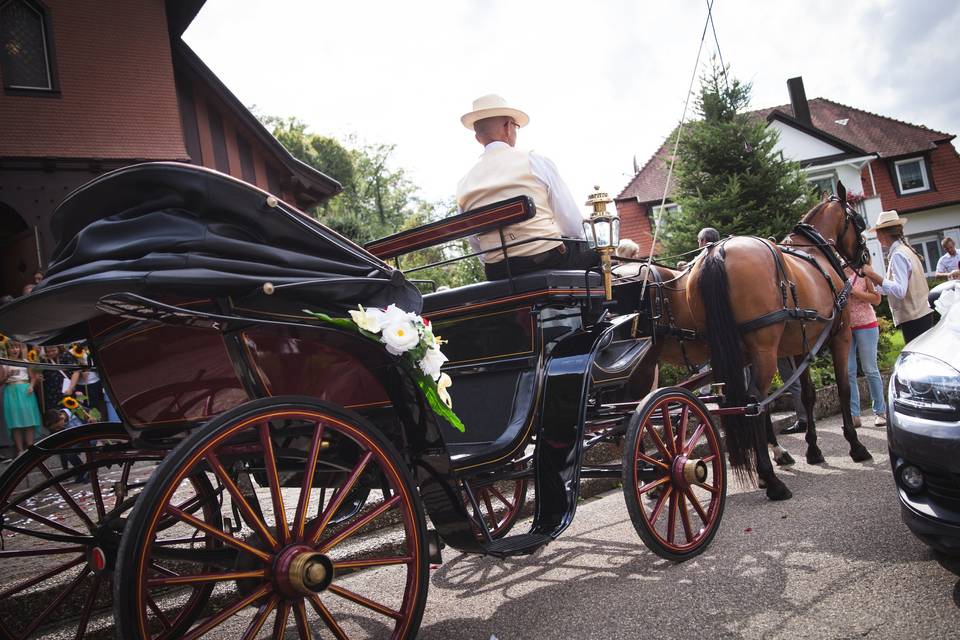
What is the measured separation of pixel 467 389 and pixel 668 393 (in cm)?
110

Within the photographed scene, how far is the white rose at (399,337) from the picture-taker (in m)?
2.49

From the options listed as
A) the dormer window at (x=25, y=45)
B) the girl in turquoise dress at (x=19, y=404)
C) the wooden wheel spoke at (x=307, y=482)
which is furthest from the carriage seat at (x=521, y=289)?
the dormer window at (x=25, y=45)

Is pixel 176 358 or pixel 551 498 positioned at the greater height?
pixel 176 358

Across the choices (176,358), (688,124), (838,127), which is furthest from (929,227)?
(176,358)

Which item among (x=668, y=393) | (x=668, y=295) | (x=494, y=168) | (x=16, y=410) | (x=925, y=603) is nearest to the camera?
(x=925, y=603)

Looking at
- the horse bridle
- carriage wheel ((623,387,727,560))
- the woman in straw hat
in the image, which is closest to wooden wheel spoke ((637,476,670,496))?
carriage wheel ((623,387,727,560))

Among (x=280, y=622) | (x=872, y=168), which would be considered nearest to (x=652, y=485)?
(x=280, y=622)

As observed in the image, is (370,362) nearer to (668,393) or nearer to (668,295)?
(668,393)

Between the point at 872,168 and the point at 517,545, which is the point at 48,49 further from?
the point at 872,168

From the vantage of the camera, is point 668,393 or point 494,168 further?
point 494,168

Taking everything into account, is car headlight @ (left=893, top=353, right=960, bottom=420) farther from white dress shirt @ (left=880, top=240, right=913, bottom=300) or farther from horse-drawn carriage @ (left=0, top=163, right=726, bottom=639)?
white dress shirt @ (left=880, top=240, right=913, bottom=300)

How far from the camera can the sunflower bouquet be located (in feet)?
8.16

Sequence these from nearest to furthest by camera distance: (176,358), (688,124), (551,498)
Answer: (176,358) → (551,498) → (688,124)

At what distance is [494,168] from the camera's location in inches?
160
